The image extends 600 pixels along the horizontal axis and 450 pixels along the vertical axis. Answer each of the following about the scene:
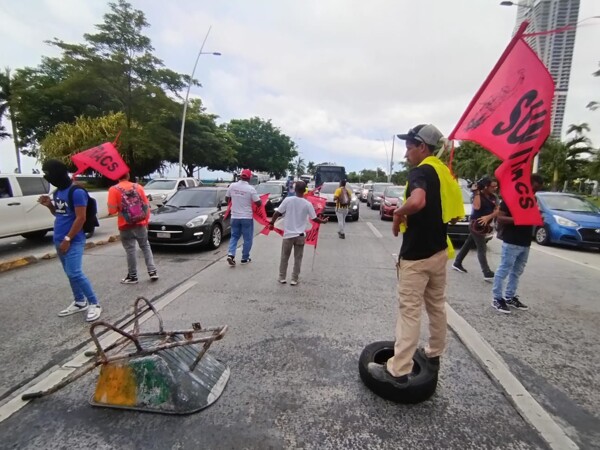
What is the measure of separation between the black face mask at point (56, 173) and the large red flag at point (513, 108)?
4.19 metres

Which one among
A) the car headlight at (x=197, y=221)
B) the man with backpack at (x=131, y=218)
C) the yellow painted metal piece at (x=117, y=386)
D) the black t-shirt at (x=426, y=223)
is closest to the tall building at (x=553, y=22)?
the black t-shirt at (x=426, y=223)

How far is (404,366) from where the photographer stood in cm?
267

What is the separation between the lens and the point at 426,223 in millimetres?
2660

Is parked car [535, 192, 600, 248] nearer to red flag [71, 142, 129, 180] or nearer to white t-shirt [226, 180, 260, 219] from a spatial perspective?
white t-shirt [226, 180, 260, 219]

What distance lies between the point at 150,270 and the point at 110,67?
1029 inches

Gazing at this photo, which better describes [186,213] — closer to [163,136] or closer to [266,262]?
[266,262]

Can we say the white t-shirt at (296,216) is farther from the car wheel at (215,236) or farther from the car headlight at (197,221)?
the car wheel at (215,236)

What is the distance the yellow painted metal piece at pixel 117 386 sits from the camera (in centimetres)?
254

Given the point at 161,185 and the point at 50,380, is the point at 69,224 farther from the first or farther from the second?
the point at 161,185

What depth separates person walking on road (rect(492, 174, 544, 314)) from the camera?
4609 mm

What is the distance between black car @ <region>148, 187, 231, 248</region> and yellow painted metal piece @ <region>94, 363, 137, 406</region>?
5350mm

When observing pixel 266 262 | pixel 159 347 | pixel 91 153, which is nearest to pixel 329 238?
pixel 266 262

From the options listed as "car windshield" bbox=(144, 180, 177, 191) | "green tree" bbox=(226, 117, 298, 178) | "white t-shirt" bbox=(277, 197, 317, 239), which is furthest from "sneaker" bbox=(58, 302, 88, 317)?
"green tree" bbox=(226, 117, 298, 178)

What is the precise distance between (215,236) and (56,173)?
4794 millimetres
